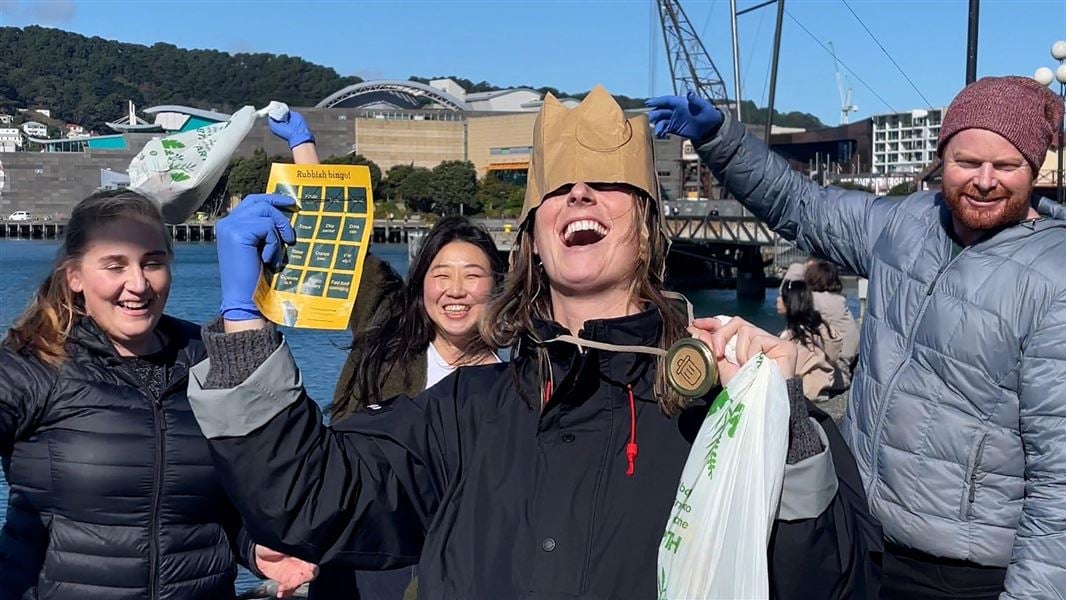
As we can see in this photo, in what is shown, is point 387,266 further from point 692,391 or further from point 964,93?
point 692,391

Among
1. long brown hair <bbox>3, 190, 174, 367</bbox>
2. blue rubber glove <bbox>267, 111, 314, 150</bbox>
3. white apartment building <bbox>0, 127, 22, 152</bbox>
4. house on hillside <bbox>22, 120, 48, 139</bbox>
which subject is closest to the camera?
long brown hair <bbox>3, 190, 174, 367</bbox>

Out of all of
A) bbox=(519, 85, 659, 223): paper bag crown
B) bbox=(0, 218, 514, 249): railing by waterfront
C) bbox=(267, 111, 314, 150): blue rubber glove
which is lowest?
bbox=(0, 218, 514, 249): railing by waterfront

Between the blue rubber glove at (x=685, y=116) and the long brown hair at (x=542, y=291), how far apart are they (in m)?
1.27

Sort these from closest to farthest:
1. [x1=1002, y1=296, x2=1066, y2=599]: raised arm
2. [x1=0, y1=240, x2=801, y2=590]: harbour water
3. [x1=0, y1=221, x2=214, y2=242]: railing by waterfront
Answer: [x1=1002, y1=296, x2=1066, y2=599]: raised arm, [x1=0, y1=240, x2=801, y2=590]: harbour water, [x1=0, y1=221, x2=214, y2=242]: railing by waterfront

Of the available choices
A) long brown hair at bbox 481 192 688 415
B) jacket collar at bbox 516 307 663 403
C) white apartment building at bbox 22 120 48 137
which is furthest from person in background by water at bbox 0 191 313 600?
white apartment building at bbox 22 120 48 137

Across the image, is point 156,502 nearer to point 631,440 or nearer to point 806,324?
point 631,440

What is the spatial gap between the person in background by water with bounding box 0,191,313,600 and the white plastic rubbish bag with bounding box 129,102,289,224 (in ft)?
0.17

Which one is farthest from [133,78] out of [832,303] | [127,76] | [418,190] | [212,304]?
[832,303]

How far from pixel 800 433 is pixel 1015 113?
1360mm

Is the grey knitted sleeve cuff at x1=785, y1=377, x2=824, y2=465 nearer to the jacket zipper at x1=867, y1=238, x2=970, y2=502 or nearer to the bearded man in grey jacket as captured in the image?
the bearded man in grey jacket

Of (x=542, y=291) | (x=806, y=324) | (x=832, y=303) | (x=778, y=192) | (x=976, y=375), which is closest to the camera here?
(x=542, y=291)

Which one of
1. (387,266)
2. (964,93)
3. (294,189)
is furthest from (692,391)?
(387,266)

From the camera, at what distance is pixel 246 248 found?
2061 mm

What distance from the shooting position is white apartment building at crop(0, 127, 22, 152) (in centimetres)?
8228
